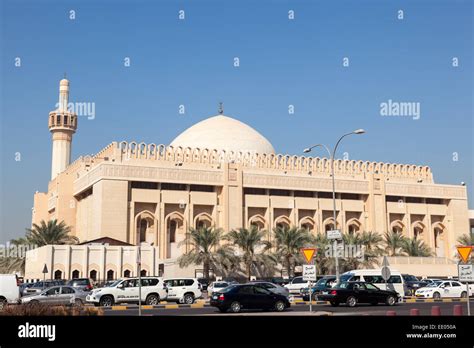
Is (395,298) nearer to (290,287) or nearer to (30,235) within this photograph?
(290,287)

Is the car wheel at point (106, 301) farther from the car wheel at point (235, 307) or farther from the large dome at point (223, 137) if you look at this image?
the large dome at point (223, 137)

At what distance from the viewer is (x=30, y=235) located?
5519 cm

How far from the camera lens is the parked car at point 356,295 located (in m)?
25.5

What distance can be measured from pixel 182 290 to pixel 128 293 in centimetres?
351

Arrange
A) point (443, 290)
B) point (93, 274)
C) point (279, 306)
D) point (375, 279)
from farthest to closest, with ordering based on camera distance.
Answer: point (93, 274), point (443, 290), point (375, 279), point (279, 306)

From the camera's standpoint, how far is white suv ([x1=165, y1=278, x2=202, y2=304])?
3006cm

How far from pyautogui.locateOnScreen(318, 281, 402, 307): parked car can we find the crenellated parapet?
37450mm

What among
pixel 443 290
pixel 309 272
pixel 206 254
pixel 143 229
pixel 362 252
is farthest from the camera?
pixel 143 229

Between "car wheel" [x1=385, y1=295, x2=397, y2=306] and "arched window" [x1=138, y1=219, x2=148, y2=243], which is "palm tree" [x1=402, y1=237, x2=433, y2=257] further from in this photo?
"car wheel" [x1=385, y1=295, x2=397, y2=306]

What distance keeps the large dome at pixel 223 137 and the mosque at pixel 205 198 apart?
0.14 m

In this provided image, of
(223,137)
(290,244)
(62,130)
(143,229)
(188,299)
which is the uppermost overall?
(62,130)

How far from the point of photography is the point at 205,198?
62.1 metres

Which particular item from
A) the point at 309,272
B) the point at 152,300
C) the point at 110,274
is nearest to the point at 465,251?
the point at 309,272

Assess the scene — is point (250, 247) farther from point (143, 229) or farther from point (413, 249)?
point (413, 249)
